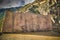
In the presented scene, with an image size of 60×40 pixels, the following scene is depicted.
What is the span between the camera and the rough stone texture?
2102 millimetres

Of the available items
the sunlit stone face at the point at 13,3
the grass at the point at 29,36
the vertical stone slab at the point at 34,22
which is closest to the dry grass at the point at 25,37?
the grass at the point at 29,36

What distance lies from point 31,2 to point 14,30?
0.52 metres

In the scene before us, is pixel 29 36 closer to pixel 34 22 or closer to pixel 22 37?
pixel 22 37

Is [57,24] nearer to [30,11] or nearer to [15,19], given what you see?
[30,11]

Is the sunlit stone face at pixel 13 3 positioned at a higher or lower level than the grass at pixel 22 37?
higher

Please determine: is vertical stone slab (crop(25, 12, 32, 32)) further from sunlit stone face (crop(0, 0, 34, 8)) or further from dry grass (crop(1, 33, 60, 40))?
sunlit stone face (crop(0, 0, 34, 8))

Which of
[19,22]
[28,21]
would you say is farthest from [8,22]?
[28,21]

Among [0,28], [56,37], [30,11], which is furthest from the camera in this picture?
[30,11]

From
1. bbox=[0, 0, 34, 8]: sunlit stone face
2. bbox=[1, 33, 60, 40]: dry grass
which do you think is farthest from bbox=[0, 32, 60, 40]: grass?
bbox=[0, 0, 34, 8]: sunlit stone face

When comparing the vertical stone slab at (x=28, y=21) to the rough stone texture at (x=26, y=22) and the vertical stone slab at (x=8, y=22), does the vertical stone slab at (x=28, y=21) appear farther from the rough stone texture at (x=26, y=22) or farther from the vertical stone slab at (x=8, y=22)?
the vertical stone slab at (x=8, y=22)

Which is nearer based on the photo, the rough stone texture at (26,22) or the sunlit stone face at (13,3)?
the rough stone texture at (26,22)

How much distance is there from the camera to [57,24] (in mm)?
2119

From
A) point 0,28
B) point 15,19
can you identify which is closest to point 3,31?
point 0,28

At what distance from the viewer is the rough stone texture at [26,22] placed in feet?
6.89
